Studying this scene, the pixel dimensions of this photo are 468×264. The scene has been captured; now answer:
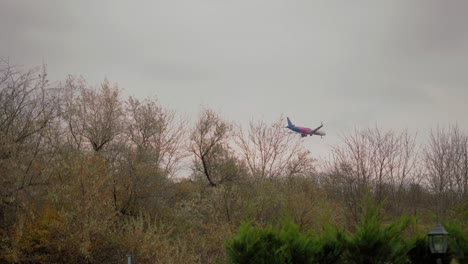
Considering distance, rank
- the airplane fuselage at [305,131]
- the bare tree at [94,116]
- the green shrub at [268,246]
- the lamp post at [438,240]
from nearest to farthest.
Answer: the green shrub at [268,246], the lamp post at [438,240], the bare tree at [94,116], the airplane fuselage at [305,131]

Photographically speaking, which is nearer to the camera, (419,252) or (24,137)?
(419,252)

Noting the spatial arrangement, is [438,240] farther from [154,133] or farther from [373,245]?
[154,133]

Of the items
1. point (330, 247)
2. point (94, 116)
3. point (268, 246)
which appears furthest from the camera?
point (94, 116)

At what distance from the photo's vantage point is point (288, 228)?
10.4 metres

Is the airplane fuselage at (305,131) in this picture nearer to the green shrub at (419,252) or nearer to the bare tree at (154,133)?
the bare tree at (154,133)

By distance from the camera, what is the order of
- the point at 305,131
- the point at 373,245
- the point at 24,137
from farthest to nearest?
Result: the point at 305,131, the point at 24,137, the point at 373,245

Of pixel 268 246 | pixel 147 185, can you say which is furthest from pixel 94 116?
pixel 268 246

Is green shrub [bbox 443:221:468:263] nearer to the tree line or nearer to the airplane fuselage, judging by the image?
the tree line

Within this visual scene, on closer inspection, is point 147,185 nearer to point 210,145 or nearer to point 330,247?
point 210,145

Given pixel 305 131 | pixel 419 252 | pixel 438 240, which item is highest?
pixel 305 131

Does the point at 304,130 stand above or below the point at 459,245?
above

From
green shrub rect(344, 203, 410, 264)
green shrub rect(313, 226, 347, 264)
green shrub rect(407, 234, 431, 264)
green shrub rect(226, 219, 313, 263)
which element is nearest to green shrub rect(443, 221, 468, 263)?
green shrub rect(407, 234, 431, 264)

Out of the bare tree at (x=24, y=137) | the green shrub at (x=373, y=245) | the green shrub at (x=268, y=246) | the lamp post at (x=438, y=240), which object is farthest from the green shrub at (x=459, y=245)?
the bare tree at (x=24, y=137)

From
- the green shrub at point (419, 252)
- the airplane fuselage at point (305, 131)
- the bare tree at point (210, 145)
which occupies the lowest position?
the green shrub at point (419, 252)
